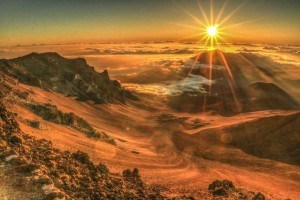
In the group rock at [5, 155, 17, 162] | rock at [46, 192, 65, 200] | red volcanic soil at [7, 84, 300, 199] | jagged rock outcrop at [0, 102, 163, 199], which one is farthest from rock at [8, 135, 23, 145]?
red volcanic soil at [7, 84, 300, 199]

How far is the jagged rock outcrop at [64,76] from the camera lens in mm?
48497

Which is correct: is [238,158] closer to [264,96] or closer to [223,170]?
[223,170]

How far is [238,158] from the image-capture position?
111 feet

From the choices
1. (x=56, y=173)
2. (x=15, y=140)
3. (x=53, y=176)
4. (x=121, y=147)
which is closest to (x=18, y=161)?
(x=53, y=176)

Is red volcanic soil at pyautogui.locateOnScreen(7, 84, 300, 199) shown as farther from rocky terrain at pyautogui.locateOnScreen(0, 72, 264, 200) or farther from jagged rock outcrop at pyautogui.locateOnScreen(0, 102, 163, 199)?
jagged rock outcrop at pyautogui.locateOnScreen(0, 102, 163, 199)

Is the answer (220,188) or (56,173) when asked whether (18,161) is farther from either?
(220,188)

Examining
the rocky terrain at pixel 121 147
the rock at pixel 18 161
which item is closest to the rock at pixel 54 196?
the rocky terrain at pixel 121 147

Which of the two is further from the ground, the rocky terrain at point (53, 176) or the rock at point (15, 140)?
the rock at point (15, 140)

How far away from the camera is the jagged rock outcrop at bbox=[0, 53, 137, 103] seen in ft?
159

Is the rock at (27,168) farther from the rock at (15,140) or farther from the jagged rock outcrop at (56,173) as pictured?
the rock at (15,140)

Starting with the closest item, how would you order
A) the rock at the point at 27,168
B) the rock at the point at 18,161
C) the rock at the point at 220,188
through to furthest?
the rock at the point at 27,168, the rock at the point at 18,161, the rock at the point at 220,188

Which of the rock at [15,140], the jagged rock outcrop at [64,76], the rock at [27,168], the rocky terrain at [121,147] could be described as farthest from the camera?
the jagged rock outcrop at [64,76]

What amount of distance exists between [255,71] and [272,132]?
5193 inches

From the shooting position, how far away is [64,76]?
58844 mm
